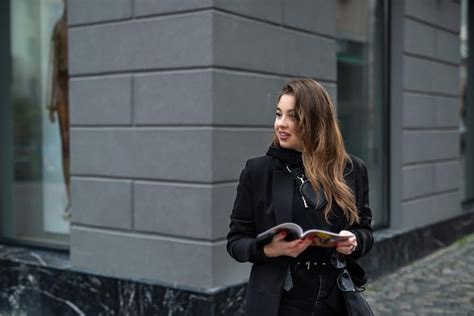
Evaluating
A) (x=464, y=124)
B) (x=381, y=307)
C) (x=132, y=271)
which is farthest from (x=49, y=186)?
(x=464, y=124)

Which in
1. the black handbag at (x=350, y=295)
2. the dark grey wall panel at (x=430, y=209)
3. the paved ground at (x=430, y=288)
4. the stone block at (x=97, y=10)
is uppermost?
the stone block at (x=97, y=10)

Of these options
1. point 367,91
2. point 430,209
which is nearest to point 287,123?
point 367,91

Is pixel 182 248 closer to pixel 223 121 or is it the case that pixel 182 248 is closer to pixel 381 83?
pixel 223 121

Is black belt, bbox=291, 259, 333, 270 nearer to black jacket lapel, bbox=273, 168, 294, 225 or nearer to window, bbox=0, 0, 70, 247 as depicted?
black jacket lapel, bbox=273, 168, 294, 225

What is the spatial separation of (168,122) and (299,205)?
247cm

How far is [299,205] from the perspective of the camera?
2654 mm

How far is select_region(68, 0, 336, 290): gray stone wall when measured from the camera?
477 centimetres

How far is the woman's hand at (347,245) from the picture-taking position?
246cm

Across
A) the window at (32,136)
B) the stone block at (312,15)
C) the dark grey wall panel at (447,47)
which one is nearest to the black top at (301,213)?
the stone block at (312,15)

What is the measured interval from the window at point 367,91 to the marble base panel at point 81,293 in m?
1.16

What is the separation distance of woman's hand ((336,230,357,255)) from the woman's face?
0.44 m

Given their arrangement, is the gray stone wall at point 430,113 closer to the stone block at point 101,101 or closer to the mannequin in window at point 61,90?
the stone block at point 101,101

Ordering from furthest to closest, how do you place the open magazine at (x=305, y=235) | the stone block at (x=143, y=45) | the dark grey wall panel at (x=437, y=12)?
the dark grey wall panel at (x=437, y=12), the stone block at (x=143, y=45), the open magazine at (x=305, y=235)

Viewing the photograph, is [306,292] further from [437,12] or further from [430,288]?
[437,12]
